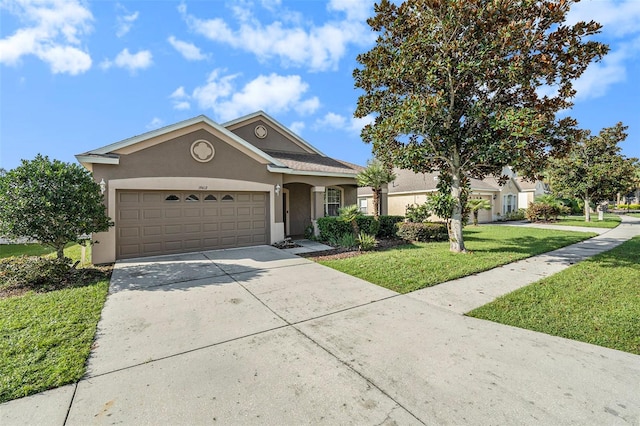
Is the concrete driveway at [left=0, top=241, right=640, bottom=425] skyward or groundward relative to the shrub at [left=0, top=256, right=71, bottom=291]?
groundward

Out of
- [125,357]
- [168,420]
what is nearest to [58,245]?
[125,357]

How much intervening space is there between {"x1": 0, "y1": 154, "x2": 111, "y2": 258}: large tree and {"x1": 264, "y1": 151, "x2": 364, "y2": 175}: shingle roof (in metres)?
7.64

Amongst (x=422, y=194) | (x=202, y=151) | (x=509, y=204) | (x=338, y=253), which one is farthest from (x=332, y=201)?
(x=509, y=204)

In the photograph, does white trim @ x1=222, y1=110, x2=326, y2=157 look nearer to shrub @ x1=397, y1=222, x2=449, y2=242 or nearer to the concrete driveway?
shrub @ x1=397, y1=222, x2=449, y2=242

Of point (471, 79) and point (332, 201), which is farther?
point (332, 201)

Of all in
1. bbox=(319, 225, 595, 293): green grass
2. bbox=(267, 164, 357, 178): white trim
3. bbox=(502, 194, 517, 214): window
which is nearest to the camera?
bbox=(319, 225, 595, 293): green grass

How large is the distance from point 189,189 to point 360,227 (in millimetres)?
7132

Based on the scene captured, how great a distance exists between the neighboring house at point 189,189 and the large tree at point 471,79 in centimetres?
491

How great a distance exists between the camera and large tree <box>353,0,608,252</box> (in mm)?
7820

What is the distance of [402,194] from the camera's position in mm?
23453

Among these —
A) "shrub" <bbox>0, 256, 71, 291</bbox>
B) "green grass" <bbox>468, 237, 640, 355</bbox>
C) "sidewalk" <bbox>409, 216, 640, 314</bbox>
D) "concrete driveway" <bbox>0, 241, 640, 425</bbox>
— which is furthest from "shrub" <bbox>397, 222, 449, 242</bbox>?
"shrub" <bbox>0, 256, 71, 291</bbox>

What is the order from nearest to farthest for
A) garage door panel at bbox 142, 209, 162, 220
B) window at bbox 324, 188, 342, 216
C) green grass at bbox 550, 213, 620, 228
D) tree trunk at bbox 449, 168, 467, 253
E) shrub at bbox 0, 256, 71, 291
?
shrub at bbox 0, 256, 71, 291 < garage door panel at bbox 142, 209, 162, 220 < tree trunk at bbox 449, 168, 467, 253 < window at bbox 324, 188, 342, 216 < green grass at bbox 550, 213, 620, 228

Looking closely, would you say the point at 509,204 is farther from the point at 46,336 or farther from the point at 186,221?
the point at 46,336

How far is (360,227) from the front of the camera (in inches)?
499
